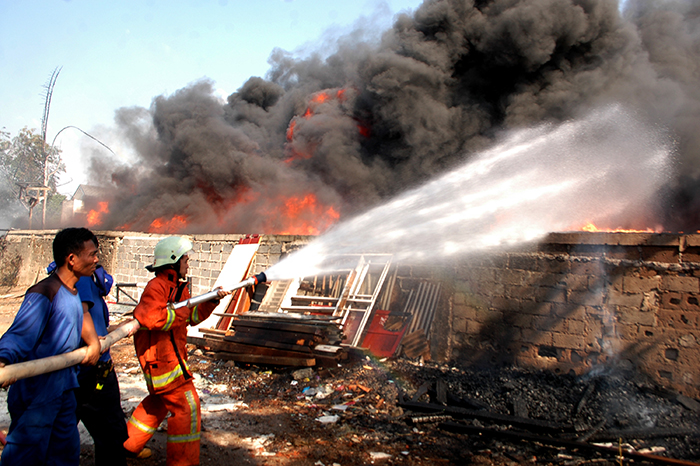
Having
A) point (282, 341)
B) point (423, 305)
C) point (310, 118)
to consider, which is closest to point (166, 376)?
point (282, 341)

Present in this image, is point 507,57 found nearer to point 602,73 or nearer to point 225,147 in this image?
point 602,73

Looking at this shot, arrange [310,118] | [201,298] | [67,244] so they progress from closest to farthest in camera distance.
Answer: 1. [67,244]
2. [201,298]
3. [310,118]

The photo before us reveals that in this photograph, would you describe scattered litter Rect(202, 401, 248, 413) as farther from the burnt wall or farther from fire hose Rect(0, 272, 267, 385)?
the burnt wall

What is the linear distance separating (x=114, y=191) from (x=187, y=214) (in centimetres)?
1150

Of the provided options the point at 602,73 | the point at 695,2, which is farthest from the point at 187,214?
the point at 695,2

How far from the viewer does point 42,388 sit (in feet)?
8.36

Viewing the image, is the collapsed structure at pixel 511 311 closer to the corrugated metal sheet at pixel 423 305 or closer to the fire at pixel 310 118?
the corrugated metal sheet at pixel 423 305

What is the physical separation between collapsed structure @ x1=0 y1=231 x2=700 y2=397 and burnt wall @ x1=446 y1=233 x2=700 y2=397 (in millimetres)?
14

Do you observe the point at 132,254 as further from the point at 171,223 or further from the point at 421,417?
the point at 421,417

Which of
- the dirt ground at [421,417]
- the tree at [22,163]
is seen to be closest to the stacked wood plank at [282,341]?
the dirt ground at [421,417]

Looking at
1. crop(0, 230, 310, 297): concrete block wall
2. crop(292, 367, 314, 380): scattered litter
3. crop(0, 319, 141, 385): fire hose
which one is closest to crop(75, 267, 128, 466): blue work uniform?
crop(0, 319, 141, 385): fire hose

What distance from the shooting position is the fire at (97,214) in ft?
94.3

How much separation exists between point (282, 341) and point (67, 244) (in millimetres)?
4341

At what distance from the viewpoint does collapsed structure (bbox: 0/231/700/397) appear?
18.0 ft
